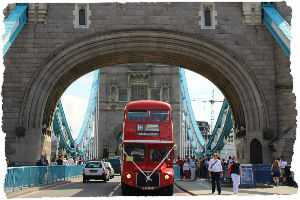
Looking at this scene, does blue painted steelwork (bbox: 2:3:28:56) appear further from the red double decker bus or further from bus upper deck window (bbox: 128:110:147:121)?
the red double decker bus

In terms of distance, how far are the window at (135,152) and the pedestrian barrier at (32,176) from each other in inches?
147

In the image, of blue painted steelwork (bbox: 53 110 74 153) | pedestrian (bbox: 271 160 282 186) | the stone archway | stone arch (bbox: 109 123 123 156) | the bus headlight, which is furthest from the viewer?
stone arch (bbox: 109 123 123 156)

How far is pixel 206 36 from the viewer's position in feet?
67.3

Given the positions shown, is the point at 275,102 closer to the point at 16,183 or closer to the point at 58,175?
the point at 58,175

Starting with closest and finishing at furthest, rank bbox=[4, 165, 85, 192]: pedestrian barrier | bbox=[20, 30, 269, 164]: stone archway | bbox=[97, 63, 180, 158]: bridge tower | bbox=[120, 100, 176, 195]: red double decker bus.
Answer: bbox=[4, 165, 85, 192]: pedestrian barrier
bbox=[120, 100, 176, 195]: red double decker bus
bbox=[20, 30, 269, 164]: stone archway
bbox=[97, 63, 180, 158]: bridge tower

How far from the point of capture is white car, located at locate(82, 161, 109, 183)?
2216cm

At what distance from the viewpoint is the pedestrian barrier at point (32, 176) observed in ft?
41.5

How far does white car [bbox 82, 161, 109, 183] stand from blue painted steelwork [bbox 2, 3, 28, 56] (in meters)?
7.89

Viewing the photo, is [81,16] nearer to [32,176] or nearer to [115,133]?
[32,176]

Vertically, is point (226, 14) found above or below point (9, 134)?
above

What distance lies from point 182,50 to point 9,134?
961 centimetres

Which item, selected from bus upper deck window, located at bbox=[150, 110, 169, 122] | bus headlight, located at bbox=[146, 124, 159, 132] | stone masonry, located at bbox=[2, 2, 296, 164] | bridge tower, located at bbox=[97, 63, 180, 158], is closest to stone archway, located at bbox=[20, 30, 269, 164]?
stone masonry, located at bbox=[2, 2, 296, 164]

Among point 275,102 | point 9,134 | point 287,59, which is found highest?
point 287,59

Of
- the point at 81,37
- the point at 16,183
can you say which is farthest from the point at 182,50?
the point at 16,183
